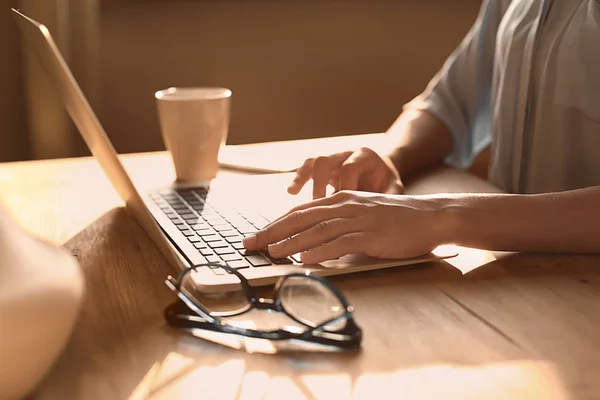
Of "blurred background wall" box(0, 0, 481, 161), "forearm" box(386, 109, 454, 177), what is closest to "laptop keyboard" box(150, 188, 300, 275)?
"forearm" box(386, 109, 454, 177)

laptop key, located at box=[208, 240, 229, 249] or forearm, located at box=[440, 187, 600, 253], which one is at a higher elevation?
forearm, located at box=[440, 187, 600, 253]

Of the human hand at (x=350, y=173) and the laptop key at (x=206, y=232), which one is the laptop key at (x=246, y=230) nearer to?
the laptop key at (x=206, y=232)

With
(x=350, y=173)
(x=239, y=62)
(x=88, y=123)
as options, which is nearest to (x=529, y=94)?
(x=350, y=173)

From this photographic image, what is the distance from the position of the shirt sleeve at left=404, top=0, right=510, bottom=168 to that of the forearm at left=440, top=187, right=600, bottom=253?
1.72ft

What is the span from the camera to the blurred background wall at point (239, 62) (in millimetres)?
1847

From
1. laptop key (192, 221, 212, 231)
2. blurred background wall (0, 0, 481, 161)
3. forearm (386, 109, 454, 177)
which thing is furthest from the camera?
blurred background wall (0, 0, 481, 161)

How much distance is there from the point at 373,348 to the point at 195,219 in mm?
375

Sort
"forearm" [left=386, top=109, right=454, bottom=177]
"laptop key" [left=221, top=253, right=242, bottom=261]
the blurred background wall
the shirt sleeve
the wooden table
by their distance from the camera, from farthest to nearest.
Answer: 1. the blurred background wall
2. the shirt sleeve
3. "forearm" [left=386, top=109, right=454, bottom=177]
4. "laptop key" [left=221, top=253, right=242, bottom=261]
5. the wooden table

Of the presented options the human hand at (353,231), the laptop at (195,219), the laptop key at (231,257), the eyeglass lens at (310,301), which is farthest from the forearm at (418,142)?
the eyeglass lens at (310,301)

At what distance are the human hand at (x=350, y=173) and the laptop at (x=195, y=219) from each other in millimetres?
69

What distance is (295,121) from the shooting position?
2158 millimetres

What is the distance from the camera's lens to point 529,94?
123cm

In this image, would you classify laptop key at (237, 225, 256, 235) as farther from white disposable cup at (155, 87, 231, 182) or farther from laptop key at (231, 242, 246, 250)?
white disposable cup at (155, 87, 231, 182)

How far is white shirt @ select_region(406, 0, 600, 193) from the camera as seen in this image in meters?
1.13
